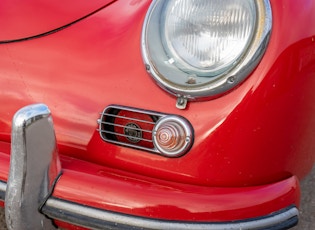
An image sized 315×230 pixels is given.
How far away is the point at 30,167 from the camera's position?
1.21m

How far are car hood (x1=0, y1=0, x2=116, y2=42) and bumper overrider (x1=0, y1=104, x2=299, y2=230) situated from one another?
15.2 inches

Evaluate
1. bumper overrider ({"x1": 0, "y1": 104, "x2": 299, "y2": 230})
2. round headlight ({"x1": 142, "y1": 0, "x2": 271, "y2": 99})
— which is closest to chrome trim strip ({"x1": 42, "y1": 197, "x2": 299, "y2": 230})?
bumper overrider ({"x1": 0, "y1": 104, "x2": 299, "y2": 230})

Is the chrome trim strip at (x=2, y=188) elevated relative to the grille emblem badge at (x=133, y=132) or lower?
lower

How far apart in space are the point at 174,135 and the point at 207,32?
0.28 m

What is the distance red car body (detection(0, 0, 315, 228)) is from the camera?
1216mm

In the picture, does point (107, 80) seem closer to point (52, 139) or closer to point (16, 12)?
point (52, 139)

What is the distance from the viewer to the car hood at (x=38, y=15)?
4.89 ft

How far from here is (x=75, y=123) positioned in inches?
55.4

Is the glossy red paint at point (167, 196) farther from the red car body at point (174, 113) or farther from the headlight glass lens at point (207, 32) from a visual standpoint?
the headlight glass lens at point (207, 32)

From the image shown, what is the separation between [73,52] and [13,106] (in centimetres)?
24

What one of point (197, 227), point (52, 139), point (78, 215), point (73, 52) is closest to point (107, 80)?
point (73, 52)

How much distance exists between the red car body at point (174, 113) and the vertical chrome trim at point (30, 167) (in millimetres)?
35

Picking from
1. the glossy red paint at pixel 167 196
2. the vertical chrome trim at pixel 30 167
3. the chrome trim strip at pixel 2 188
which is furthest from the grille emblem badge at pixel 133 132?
the chrome trim strip at pixel 2 188

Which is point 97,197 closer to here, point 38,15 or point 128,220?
point 128,220
